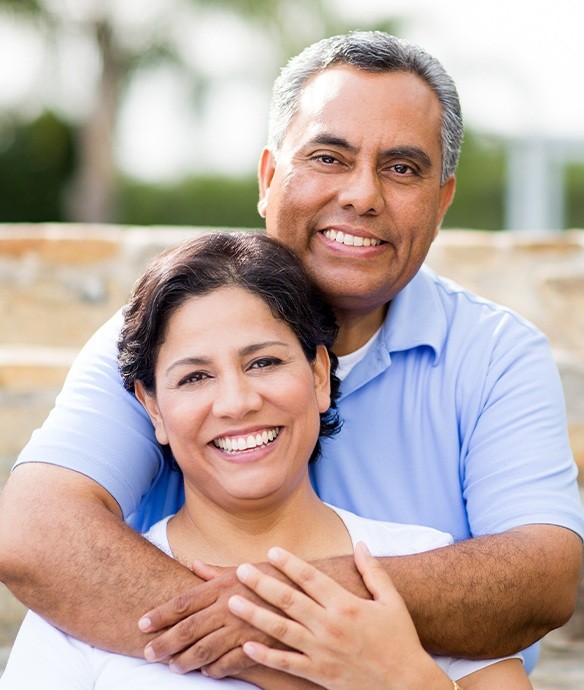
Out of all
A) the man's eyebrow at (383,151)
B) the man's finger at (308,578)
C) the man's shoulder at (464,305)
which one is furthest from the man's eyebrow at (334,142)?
the man's finger at (308,578)

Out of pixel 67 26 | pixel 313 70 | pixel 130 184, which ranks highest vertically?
pixel 67 26

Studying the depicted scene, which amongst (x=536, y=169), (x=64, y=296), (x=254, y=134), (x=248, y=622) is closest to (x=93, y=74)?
(x=254, y=134)

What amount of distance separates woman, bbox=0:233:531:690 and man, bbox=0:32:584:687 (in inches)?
3.0

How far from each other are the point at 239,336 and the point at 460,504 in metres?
0.75

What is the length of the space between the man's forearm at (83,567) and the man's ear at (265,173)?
929 mm

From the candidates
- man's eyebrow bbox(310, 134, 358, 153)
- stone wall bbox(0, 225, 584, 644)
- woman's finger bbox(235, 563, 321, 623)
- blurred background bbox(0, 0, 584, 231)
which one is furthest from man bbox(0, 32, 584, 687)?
blurred background bbox(0, 0, 584, 231)

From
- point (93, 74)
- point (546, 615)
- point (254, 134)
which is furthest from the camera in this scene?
point (93, 74)

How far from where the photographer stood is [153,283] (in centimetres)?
206

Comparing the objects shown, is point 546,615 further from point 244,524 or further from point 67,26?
point 67,26

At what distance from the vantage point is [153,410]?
6.90 ft

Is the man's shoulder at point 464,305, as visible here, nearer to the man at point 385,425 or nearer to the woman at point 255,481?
the man at point 385,425

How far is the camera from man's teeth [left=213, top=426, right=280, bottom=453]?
193cm

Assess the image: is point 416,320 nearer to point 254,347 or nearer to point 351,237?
point 351,237

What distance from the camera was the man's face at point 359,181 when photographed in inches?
94.1
